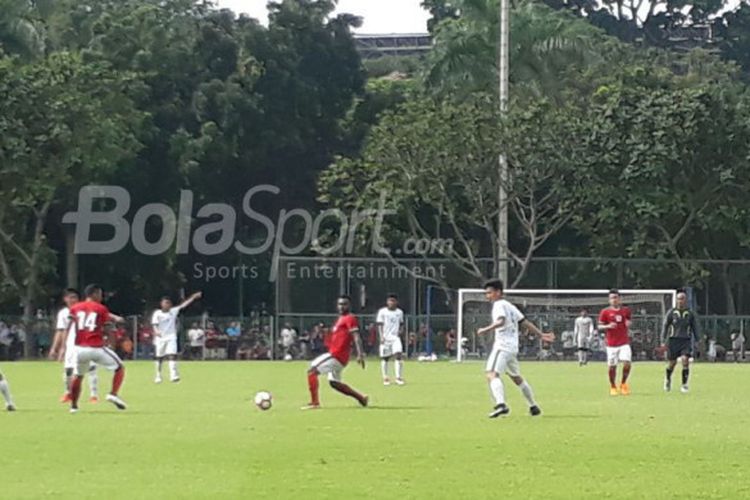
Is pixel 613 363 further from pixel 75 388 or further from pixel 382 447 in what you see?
pixel 382 447

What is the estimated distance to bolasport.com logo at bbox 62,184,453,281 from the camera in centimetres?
5775

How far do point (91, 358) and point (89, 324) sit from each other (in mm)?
508

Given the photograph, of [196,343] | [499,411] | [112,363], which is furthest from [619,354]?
[196,343]

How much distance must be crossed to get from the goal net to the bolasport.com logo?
489 centimetres

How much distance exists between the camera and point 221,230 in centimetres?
6219

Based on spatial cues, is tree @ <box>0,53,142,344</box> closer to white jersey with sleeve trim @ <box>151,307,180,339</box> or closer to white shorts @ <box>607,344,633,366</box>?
white jersey with sleeve trim @ <box>151,307,180,339</box>

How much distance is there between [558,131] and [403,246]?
737 centimetres

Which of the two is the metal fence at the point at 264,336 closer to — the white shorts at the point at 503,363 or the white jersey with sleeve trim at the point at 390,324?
the white jersey with sleeve trim at the point at 390,324

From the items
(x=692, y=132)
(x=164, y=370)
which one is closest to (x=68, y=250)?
(x=164, y=370)

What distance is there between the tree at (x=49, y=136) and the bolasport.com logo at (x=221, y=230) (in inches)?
86.4

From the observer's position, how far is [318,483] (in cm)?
1421

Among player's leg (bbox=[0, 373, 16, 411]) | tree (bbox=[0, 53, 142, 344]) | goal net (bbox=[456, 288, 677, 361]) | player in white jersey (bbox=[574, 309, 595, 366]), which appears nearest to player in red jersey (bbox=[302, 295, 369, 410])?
player's leg (bbox=[0, 373, 16, 411])

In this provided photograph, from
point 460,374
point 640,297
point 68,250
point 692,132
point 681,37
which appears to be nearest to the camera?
point 460,374

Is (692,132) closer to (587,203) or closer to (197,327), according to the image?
(587,203)
